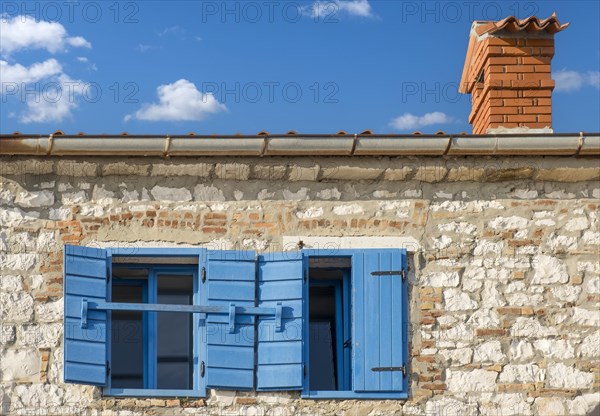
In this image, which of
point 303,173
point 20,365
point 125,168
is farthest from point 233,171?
point 20,365

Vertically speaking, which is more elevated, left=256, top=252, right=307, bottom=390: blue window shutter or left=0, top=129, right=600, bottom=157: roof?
left=0, top=129, right=600, bottom=157: roof

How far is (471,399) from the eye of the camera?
20.9 ft

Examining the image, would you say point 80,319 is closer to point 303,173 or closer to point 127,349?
point 127,349

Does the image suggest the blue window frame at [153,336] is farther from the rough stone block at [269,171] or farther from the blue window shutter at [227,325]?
the rough stone block at [269,171]

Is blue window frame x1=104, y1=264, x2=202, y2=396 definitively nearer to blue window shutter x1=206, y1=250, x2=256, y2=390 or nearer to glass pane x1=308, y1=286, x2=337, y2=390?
blue window shutter x1=206, y1=250, x2=256, y2=390

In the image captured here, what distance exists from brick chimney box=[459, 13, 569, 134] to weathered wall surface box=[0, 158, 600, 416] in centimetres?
90

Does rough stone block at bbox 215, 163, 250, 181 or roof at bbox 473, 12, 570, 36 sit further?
roof at bbox 473, 12, 570, 36

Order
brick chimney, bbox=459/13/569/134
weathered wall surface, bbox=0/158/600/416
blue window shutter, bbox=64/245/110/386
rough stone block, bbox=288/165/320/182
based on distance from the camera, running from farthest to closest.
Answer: brick chimney, bbox=459/13/569/134 < rough stone block, bbox=288/165/320/182 < weathered wall surface, bbox=0/158/600/416 < blue window shutter, bbox=64/245/110/386

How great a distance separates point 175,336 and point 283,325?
3.23ft

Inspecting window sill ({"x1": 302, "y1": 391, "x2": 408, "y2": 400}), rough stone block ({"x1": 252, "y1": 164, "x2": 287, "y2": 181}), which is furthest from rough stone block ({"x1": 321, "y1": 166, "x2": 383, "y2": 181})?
window sill ({"x1": 302, "y1": 391, "x2": 408, "y2": 400})

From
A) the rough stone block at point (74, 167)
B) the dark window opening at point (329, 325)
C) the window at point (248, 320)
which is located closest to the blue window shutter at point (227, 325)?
the window at point (248, 320)

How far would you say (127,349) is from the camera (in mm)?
6844

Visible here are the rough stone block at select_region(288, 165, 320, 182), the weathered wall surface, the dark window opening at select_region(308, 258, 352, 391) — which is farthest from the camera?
the dark window opening at select_region(308, 258, 352, 391)

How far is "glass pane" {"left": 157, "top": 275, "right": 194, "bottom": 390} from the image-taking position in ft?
22.1
